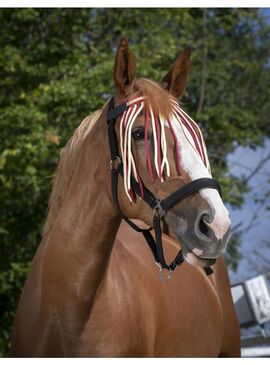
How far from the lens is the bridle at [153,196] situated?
2.55 m

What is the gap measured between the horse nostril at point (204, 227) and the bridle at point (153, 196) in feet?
0.41

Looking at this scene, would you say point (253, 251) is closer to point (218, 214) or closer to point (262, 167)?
point (262, 167)

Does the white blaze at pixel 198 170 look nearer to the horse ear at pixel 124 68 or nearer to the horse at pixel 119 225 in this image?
the horse at pixel 119 225

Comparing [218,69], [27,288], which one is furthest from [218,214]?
[218,69]

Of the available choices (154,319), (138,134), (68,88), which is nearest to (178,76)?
(138,134)

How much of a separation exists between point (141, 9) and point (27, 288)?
829cm

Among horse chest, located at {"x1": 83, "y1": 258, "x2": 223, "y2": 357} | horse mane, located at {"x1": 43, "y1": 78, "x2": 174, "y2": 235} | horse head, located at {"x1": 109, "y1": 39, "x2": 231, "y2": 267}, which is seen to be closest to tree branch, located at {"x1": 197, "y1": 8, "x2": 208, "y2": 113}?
horse chest, located at {"x1": 83, "y1": 258, "x2": 223, "y2": 357}

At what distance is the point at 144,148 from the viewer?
2723mm

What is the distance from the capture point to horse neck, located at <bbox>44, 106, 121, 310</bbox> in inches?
114

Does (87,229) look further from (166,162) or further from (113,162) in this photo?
(166,162)

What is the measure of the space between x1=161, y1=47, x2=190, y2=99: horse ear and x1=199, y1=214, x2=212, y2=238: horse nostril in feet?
2.58

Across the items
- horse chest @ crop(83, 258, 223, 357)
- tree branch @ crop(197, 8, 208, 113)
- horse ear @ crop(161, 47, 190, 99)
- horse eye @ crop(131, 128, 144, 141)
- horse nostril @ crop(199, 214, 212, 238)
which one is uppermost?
tree branch @ crop(197, 8, 208, 113)

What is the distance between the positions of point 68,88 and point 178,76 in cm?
591

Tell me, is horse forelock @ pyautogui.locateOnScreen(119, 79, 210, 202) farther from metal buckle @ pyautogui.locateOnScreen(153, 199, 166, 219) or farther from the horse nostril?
the horse nostril
